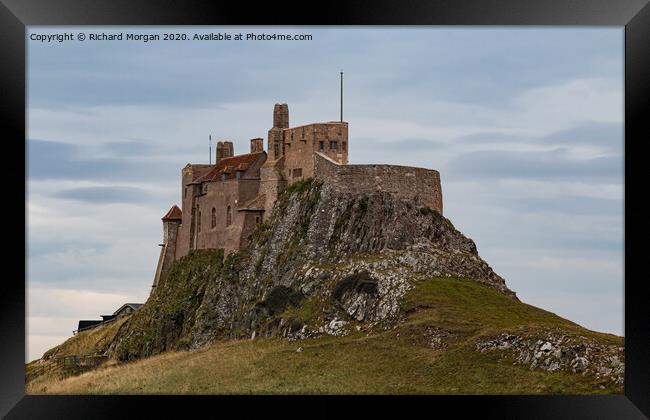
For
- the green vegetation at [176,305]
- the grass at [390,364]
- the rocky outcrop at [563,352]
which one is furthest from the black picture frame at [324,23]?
the green vegetation at [176,305]

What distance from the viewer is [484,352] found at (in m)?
51.6

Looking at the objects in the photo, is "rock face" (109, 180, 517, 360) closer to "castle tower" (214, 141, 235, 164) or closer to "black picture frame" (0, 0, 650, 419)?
"castle tower" (214, 141, 235, 164)

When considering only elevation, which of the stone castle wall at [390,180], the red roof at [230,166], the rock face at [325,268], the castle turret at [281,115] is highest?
the castle turret at [281,115]

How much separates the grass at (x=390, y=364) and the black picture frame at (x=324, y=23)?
15289 millimetres

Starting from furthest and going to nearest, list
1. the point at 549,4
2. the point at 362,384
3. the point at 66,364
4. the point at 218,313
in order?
the point at 66,364 < the point at 218,313 < the point at 362,384 < the point at 549,4

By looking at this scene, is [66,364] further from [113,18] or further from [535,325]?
[113,18]

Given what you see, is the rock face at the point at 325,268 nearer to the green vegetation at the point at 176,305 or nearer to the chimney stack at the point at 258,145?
the green vegetation at the point at 176,305

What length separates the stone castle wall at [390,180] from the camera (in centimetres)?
6612

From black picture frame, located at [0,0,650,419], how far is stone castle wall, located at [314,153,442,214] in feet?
120

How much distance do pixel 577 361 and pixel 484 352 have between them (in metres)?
5.37

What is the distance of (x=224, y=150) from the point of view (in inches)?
3391

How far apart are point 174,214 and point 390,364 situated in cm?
3852

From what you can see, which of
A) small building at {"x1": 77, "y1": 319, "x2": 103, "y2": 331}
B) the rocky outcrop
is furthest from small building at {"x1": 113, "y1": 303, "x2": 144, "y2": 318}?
the rocky outcrop
